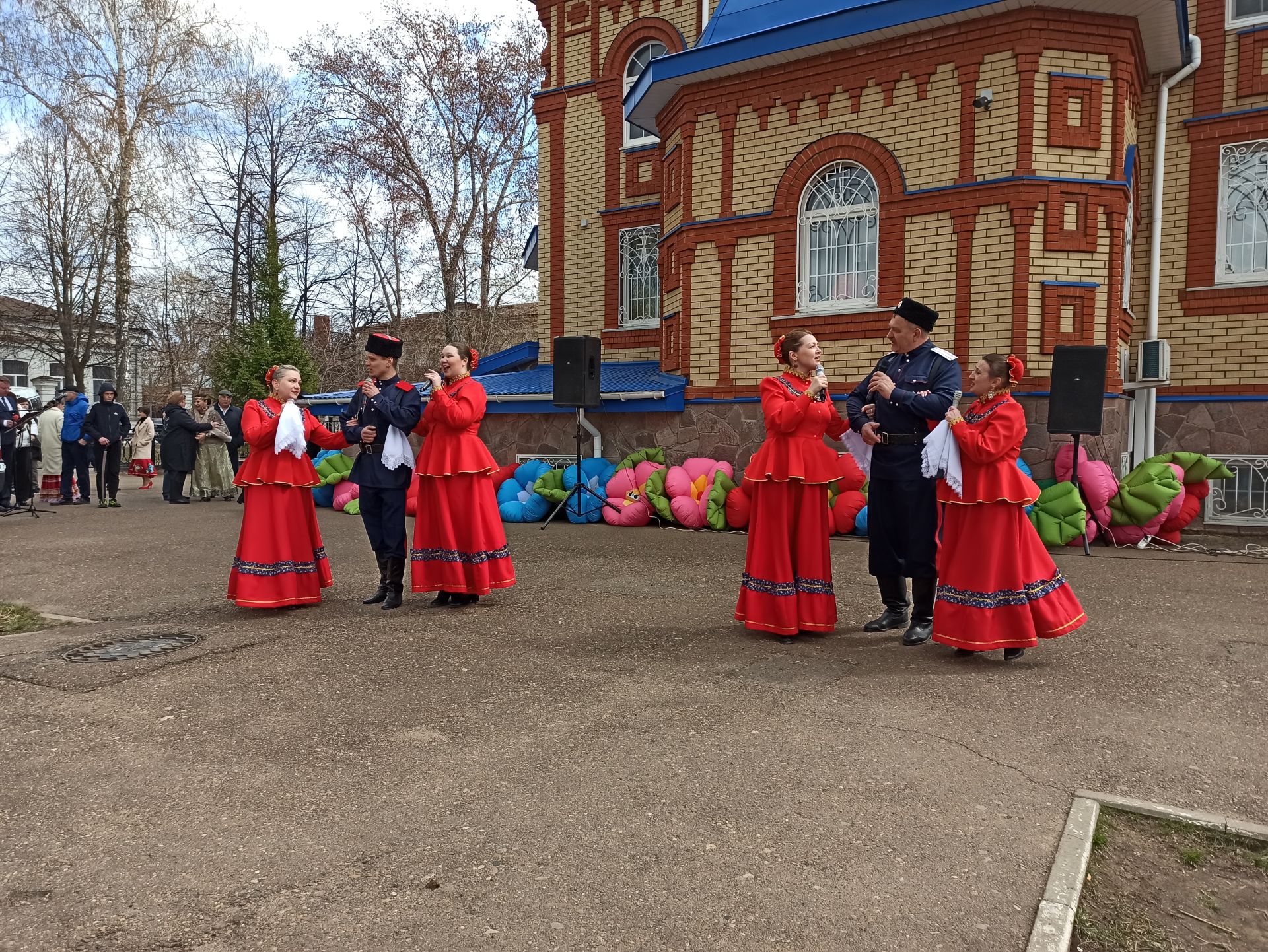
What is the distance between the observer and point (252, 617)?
6508 millimetres

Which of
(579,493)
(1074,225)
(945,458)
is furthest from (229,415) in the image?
(945,458)

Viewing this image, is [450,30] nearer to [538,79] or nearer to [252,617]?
[538,79]

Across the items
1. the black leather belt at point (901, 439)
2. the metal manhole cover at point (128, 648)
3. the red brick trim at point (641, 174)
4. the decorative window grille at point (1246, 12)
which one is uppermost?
the decorative window grille at point (1246, 12)

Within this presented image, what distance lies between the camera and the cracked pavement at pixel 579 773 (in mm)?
2584

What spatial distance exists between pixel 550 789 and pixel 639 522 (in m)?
8.21

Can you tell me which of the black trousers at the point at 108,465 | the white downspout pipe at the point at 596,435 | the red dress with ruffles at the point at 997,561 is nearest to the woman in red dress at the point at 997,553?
the red dress with ruffles at the point at 997,561

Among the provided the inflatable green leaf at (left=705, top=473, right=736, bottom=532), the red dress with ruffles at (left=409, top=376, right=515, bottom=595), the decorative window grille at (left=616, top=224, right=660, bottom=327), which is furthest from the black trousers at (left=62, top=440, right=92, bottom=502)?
the red dress with ruffles at (left=409, top=376, right=515, bottom=595)

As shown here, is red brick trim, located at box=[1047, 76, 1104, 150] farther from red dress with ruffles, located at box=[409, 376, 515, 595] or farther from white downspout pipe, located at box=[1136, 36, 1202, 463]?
red dress with ruffles, located at box=[409, 376, 515, 595]

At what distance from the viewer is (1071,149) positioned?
10500mm

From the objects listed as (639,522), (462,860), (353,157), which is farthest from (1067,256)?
(353,157)

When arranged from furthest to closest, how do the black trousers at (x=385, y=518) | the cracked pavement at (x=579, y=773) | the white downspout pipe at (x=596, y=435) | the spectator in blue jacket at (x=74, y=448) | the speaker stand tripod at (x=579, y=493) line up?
the spectator in blue jacket at (x=74, y=448), the white downspout pipe at (x=596, y=435), the speaker stand tripod at (x=579, y=493), the black trousers at (x=385, y=518), the cracked pavement at (x=579, y=773)

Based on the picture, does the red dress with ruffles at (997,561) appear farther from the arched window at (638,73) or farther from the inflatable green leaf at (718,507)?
the arched window at (638,73)

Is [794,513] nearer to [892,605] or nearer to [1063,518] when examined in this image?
[892,605]

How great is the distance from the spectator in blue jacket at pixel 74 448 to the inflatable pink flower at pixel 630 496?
9275mm
